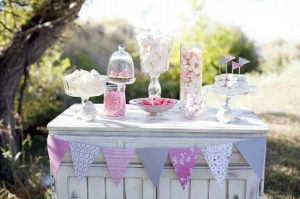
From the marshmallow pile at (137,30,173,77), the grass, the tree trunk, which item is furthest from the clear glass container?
the grass

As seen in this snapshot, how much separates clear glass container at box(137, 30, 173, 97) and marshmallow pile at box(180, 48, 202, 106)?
0.38ft

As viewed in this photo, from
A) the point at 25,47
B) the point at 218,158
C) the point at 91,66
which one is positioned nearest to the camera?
the point at 218,158

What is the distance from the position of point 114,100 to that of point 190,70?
466mm

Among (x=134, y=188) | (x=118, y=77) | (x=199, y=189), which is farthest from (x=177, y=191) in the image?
(x=118, y=77)

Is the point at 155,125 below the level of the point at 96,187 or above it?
above

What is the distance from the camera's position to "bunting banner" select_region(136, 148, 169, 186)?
2162mm

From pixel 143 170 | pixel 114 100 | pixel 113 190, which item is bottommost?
pixel 113 190

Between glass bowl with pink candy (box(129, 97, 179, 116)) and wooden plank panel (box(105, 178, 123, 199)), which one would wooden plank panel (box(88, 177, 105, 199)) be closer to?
wooden plank panel (box(105, 178, 123, 199))

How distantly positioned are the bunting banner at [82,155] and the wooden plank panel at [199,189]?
0.53 metres

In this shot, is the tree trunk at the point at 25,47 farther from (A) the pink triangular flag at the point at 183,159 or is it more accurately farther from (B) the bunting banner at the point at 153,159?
(A) the pink triangular flag at the point at 183,159

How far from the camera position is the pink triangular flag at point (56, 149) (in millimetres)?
2186

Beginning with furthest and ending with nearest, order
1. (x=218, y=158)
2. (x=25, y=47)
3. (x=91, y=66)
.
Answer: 1. (x=91, y=66)
2. (x=25, y=47)
3. (x=218, y=158)

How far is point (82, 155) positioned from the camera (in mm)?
2178

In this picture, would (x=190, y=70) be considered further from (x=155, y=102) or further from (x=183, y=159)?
(x=183, y=159)
